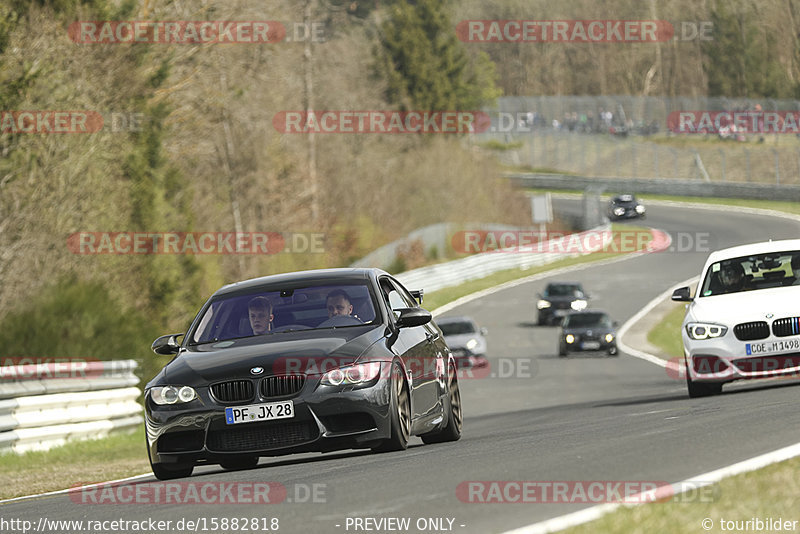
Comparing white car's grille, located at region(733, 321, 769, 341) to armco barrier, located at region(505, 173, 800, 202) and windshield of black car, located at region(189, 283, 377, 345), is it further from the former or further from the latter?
armco barrier, located at region(505, 173, 800, 202)

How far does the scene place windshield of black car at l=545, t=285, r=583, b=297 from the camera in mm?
42906

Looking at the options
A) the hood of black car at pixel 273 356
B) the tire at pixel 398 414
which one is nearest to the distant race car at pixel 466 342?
the tire at pixel 398 414

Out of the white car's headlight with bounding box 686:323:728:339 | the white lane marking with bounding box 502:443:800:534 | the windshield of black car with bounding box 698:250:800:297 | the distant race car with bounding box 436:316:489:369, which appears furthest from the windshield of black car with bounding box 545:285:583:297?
the white lane marking with bounding box 502:443:800:534

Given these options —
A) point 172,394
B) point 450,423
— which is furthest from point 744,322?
point 172,394

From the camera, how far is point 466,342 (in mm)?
31641

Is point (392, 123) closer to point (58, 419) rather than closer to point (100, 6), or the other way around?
point (100, 6)

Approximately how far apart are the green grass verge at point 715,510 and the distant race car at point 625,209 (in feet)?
239

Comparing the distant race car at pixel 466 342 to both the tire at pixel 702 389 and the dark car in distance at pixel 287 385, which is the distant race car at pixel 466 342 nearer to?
the tire at pixel 702 389

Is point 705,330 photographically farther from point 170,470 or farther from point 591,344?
point 591,344

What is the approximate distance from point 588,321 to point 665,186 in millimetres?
57179

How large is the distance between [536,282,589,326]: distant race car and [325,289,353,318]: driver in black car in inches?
1232

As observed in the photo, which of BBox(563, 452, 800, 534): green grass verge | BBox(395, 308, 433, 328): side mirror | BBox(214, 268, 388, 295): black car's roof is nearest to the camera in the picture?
BBox(563, 452, 800, 534): green grass verge

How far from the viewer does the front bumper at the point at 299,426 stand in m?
9.89

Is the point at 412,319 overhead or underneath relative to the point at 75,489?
overhead
